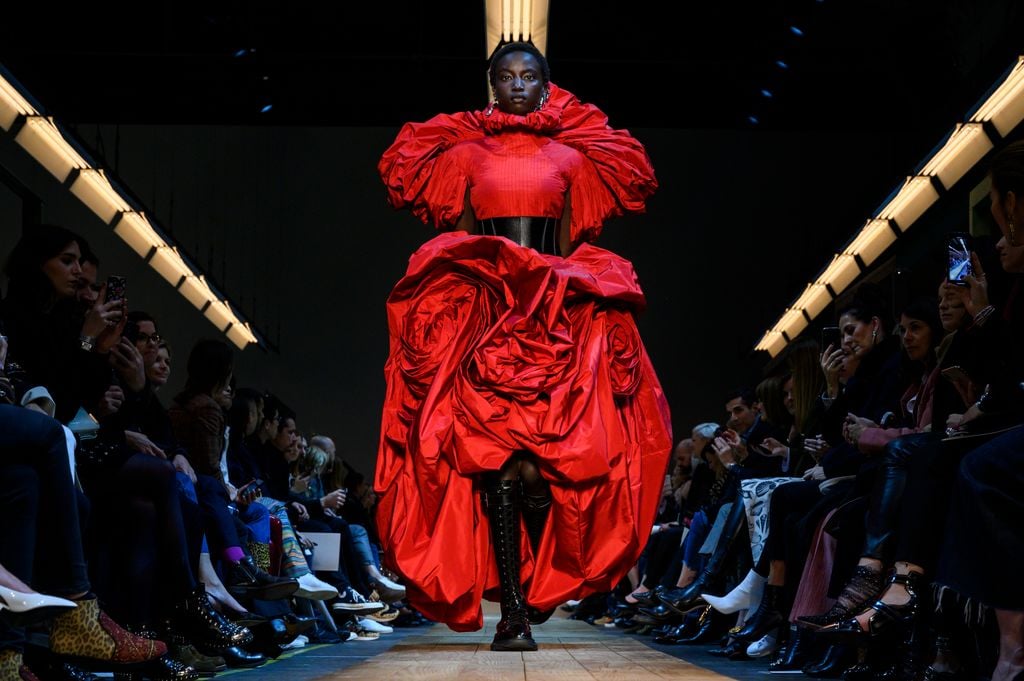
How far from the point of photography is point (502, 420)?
3484 millimetres

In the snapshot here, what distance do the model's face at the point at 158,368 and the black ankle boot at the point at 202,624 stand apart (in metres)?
1.15

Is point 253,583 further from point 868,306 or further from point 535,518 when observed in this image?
point 868,306

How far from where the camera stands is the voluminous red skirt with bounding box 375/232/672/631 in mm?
3486

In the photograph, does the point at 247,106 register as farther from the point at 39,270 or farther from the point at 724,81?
the point at 39,270

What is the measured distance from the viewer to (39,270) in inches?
125

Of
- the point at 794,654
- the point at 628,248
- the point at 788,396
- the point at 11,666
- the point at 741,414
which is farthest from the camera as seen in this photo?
the point at 628,248

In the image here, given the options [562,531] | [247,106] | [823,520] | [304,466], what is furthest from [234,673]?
[247,106]

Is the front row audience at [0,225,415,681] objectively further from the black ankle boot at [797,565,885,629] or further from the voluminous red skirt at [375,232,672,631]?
the black ankle boot at [797,565,885,629]

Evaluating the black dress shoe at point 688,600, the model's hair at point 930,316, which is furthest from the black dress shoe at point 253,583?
the model's hair at point 930,316

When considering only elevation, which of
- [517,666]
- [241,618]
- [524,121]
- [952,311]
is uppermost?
[524,121]

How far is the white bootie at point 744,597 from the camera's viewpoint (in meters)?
4.29

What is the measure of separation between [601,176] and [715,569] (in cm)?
149

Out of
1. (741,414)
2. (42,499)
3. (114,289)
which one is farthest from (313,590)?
(741,414)

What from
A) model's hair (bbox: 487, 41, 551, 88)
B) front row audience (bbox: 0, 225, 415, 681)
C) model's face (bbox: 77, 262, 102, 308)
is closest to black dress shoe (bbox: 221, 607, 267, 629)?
front row audience (bbox: 0, 225, 415, 681)
